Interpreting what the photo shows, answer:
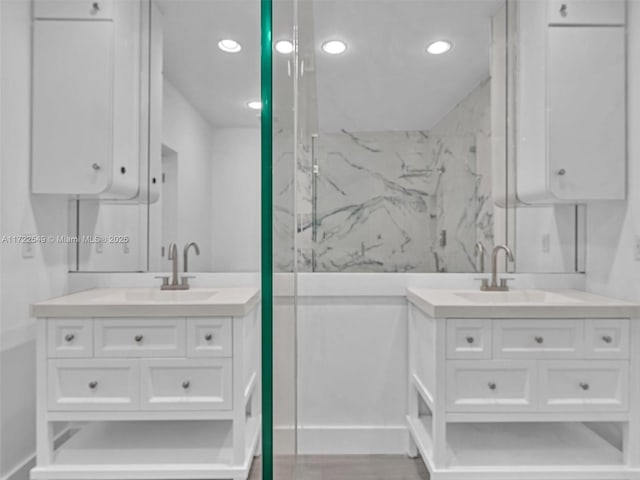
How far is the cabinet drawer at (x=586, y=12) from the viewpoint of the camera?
146 centimetres

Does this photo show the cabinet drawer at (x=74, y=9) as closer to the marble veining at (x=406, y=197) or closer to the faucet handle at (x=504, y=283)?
the marble veining at (x=406, y=197)

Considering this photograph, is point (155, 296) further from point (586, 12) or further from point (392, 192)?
point (586, 12)

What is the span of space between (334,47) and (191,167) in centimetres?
73

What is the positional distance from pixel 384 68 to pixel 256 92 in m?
0.55

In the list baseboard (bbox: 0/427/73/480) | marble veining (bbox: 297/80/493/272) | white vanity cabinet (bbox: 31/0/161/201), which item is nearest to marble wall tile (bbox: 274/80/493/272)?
marble veining (bbox: 297/80/493/272)

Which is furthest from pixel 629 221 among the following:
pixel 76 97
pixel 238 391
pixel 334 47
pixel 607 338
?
pixel 76 97

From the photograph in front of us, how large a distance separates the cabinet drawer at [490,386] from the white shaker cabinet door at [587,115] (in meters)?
0.62

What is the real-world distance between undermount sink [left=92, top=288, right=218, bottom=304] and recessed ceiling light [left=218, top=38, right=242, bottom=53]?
0.98m

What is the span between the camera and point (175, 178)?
1.73 metres

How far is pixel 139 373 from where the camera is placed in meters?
1.29

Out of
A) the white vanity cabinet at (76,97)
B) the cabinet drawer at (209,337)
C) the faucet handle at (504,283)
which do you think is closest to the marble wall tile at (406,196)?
the faucet handle at (504,283)

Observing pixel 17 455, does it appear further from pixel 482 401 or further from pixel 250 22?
pixel 250 22

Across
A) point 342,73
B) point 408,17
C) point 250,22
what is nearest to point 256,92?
point 250,22

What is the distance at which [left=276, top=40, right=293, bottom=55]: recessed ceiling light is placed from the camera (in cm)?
31
